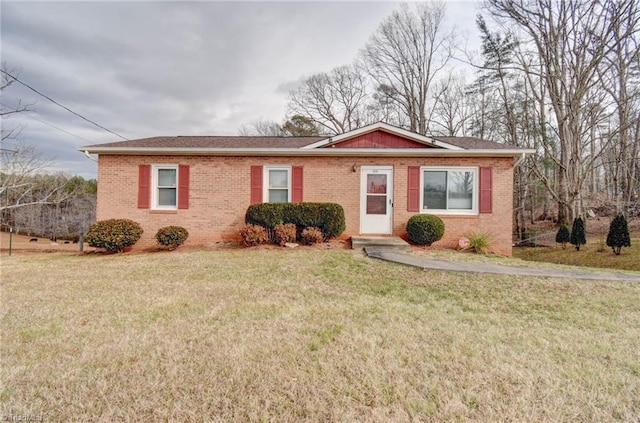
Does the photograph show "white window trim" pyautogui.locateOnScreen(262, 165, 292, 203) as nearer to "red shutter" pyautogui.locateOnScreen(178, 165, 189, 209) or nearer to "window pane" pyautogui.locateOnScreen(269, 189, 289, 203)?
"window pane" pyautogui.locateOnScreen(269, 189, 289, 203)

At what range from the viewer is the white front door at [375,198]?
948 cm

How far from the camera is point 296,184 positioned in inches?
377

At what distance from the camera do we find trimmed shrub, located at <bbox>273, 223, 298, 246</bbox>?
28.1 feet

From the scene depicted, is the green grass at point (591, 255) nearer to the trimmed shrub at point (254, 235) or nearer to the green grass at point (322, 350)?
the green grass at point (322, 350)

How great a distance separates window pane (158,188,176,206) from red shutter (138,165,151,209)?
0.33 meters

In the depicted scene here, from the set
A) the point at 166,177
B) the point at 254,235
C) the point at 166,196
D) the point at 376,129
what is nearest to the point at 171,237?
the point at 166,196

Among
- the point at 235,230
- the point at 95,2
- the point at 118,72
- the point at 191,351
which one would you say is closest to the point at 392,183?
the point at 235,230

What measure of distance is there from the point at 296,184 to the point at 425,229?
4340mm

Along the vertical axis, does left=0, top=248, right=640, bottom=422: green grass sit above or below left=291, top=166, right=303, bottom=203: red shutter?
below

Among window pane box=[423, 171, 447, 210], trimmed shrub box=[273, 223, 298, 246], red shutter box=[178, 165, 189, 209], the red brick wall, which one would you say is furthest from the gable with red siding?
red shutter box=[178, 165, 189, 209]

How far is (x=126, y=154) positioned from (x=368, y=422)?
35.0 ft

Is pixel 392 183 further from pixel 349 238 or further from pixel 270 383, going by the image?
pixel 270 383

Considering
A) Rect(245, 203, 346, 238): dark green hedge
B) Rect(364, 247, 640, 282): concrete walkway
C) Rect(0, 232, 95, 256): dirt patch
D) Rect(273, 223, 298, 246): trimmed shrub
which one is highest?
Rect(245, 203, 346, 238): dark green hedge

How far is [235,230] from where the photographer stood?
9.52 metres
